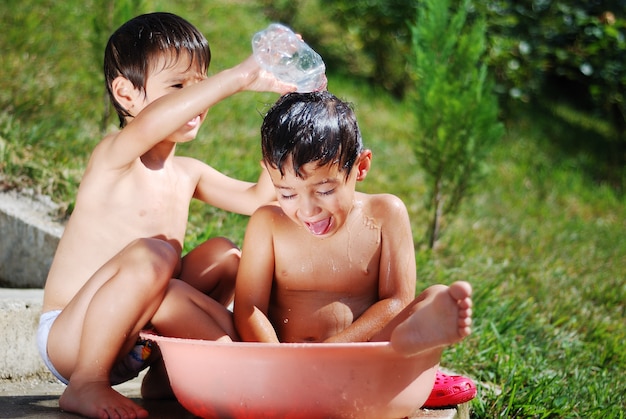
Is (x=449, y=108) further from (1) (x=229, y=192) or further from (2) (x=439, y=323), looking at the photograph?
(2) (x=439, y=323)

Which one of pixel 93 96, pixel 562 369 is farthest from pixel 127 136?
pixel 93 96

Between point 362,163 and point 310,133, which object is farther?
point 362,163

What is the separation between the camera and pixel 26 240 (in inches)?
148

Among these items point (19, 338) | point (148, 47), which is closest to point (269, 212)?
point (148, 47)

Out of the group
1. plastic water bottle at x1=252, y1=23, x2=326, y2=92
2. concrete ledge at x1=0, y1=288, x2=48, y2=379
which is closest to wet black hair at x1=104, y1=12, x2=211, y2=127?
plastic water bottle at x1=252, y1=23, x2=326, y2=92

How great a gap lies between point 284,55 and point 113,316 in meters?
0.86

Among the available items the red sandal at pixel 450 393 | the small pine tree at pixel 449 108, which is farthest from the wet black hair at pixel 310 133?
the small pine tree at pixel 449 108

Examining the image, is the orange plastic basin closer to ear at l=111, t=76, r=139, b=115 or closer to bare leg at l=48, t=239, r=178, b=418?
bare leg at l=48, t=239, r=178, b=418

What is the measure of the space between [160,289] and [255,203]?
605 mm

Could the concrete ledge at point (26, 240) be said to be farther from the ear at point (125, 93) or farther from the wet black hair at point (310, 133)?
the wet black hair at point (310, 133)

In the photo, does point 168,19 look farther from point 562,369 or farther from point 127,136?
point 562,369

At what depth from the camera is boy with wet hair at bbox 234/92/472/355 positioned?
2449 millimetres

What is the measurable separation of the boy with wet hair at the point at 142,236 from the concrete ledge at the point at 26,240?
2.95ft

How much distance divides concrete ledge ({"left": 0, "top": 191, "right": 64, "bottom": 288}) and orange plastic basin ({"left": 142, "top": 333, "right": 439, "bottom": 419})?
159cm
